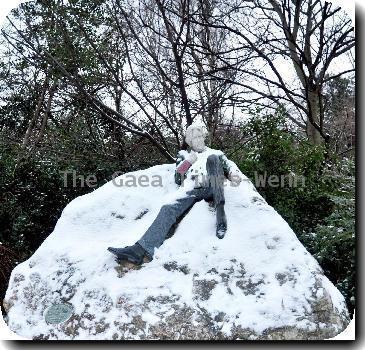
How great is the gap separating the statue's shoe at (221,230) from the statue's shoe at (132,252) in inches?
27.6

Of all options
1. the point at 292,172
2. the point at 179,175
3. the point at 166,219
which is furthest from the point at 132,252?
the point at 292,172

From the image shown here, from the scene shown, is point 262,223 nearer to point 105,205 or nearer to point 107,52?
point 105,205

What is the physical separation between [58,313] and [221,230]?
1.59 meters

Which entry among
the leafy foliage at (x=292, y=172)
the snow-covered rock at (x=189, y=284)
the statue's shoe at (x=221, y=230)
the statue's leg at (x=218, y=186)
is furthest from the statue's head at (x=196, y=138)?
the leafy foliage at (x=292, y=172)

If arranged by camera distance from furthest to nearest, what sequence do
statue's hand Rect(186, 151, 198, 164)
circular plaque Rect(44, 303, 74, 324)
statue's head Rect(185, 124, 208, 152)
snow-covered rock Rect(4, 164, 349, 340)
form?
statue's head Rect(185, 124, 208, 152)
statue's hand Rect(186, 151, 198, 164)
circular plaque Rect(44, 303, 74, 324)
snow-covered rock Rect(4, 164, 349, 340)

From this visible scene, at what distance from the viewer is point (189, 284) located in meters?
4.00

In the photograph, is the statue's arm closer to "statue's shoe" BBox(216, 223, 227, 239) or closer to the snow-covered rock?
the snow-covered rock

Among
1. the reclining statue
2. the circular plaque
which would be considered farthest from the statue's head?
the circular plaque

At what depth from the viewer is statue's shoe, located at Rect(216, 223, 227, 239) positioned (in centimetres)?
431

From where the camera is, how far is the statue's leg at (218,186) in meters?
4.37

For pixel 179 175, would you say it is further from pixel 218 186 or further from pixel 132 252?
pixel 132 252

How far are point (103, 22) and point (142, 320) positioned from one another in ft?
20.4

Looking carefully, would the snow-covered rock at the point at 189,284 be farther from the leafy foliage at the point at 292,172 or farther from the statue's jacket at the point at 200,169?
the leafy foliage at the point at 292,172

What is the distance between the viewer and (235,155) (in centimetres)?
712
